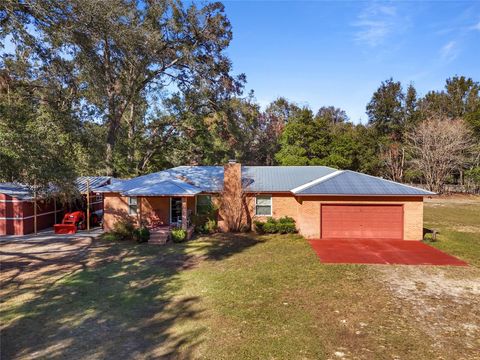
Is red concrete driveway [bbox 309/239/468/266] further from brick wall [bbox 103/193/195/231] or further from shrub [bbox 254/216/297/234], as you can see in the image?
brick wall [bbox 103/193/195/231]

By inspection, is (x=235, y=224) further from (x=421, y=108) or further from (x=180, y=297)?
(x=421, y=108)

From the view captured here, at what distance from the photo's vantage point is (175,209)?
21.1 m

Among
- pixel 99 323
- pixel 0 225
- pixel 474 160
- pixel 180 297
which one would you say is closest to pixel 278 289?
pixel 180 297

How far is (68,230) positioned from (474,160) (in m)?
52.5

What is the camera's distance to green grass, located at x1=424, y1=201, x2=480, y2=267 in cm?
1566

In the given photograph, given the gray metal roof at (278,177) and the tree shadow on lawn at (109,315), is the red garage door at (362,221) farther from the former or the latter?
the tree shadow on lawn at (109,315)

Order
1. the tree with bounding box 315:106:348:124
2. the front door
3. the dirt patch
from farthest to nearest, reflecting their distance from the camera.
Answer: the tree with bounding box 315:106:348:124 → the front door → the dirt patch

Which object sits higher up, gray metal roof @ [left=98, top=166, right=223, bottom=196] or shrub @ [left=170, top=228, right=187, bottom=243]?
gray metal roof @ [left=98, top=166, right=223, bottom=196]

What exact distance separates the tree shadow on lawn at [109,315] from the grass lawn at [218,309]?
0.03 m

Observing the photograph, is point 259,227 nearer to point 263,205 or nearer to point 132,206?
point 263,205

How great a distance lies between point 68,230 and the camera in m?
20.0

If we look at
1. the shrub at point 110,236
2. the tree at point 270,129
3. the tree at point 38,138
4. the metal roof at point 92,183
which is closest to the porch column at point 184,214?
the shrub at point 110,236

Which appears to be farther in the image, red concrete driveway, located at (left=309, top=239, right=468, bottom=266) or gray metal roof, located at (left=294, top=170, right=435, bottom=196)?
gray metal roof, located at (left=294, top=170, right=435, bottom=196)

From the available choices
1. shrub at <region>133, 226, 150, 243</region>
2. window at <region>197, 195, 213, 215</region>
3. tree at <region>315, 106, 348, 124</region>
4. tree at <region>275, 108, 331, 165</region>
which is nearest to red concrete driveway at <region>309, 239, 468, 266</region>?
window at <region>197, 195, 213, 215</region>
